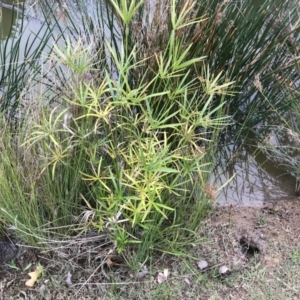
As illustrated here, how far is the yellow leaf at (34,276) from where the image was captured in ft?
6.29

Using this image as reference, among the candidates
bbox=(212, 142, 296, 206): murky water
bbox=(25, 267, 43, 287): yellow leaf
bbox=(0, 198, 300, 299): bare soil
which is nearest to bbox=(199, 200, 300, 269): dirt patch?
bbox=(0, 198, 300, 299): bare soil

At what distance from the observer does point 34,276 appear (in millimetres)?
1932

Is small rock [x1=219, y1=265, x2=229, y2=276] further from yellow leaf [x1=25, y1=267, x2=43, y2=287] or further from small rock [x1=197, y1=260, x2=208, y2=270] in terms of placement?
yellow leaf [x1=25, y1=267, x2=43, y2=287]

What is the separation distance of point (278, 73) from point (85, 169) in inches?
58.7

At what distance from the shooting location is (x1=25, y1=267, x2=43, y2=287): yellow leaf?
6.29 ft

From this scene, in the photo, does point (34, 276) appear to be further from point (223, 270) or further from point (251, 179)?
point (251, 179)

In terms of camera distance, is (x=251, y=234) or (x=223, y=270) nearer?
(x=223, y=270)

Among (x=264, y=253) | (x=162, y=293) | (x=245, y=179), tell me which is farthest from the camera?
(x=245, y=179)

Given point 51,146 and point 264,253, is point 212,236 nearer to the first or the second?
point 264,253

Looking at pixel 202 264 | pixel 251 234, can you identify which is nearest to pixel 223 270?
pixel 202 264

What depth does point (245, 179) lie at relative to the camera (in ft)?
8.98

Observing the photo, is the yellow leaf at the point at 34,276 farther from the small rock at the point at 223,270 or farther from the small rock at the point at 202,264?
the small rock at the point at 223,270

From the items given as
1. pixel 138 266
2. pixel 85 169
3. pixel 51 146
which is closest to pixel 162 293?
pixel 138 266

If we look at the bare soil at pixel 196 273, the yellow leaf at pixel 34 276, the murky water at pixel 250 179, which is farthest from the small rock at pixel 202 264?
the yellow leaf at pixel 34 276
